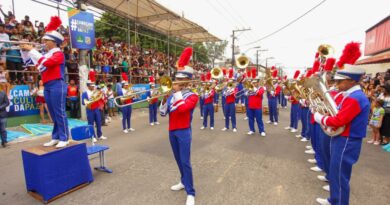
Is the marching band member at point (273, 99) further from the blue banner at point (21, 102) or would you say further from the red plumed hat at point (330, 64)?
the blue banner at point (21, 102)

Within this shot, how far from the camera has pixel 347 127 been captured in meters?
3.03

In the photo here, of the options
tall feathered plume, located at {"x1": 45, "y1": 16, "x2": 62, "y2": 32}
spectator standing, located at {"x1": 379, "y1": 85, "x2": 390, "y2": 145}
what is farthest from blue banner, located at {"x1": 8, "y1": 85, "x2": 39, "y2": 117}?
spectator standing, located at {"x1": 379, "y1": 85, "x2": 390, "y2": 145}

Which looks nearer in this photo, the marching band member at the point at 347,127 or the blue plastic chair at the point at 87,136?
the marching band member at the point at 347,127

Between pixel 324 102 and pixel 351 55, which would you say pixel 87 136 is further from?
pixel 351 55

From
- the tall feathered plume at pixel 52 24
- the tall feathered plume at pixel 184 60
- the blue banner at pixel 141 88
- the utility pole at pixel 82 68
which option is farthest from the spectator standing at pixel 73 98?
the tall feathered plume at pixel 184 60

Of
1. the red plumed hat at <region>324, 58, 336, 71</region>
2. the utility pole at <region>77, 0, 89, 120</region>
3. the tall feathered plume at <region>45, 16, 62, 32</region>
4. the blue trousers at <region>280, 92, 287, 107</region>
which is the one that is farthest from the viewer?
the blue trousers at <region>280, 92, 287, 107</region>

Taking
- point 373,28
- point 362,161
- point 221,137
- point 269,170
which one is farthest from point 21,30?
point 373,28

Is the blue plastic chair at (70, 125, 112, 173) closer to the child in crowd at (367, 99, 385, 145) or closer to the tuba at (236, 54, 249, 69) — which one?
the tuba at (236, 54, 249, 69)

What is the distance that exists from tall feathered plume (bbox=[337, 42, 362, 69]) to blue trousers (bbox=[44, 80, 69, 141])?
4486 millimetres

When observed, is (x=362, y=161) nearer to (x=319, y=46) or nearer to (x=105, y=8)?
(x=319, y=46)

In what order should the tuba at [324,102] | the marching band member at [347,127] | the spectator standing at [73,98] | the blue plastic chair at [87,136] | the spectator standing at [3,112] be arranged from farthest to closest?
the spectator standing at [73,98] → the spectator standing at [3,112] → the blue plastic chair at [87,136] → the tuba at [324,102] → the marching band member at [347,127]

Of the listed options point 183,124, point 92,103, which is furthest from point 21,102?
point 183,124

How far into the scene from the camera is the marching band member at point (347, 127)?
9.66 feet

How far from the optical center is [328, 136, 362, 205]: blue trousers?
9.97ft
